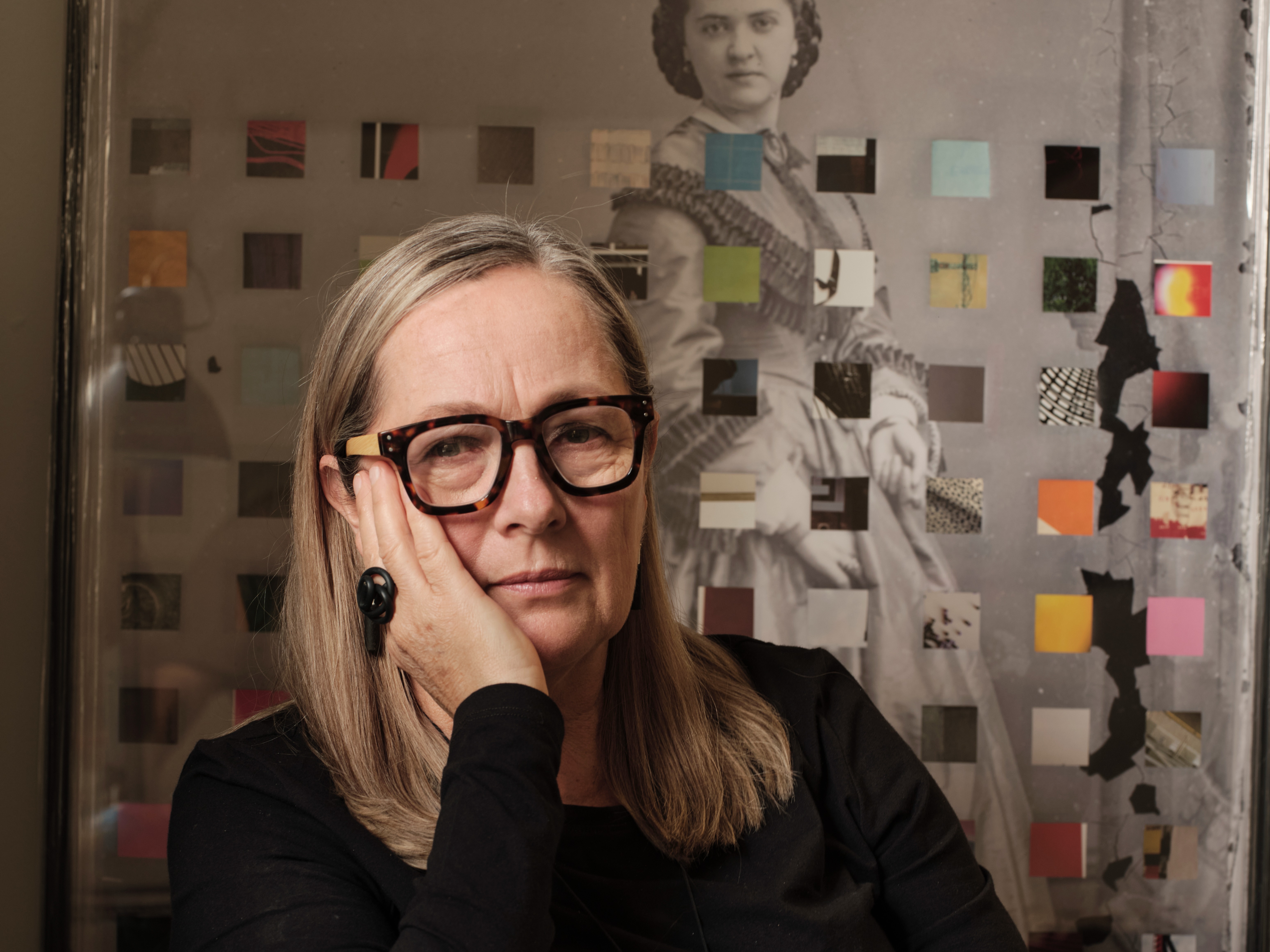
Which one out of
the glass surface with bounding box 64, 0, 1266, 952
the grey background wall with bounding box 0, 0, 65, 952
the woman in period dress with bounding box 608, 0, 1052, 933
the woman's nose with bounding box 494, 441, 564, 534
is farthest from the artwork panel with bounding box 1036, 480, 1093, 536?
the grey background wall with bounding box 0, 0, 65, 952

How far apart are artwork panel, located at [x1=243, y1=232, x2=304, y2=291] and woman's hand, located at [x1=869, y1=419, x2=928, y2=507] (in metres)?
1.12

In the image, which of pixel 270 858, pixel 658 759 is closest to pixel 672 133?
pixel 658 759

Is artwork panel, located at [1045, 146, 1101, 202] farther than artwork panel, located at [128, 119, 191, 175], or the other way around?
artwork panel, located at [1045, 146, 1101, 202]

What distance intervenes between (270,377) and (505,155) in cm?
59

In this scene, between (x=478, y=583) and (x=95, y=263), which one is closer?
(x=478, y=583)

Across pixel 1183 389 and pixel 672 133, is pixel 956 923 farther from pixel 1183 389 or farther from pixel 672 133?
pixel 672 133

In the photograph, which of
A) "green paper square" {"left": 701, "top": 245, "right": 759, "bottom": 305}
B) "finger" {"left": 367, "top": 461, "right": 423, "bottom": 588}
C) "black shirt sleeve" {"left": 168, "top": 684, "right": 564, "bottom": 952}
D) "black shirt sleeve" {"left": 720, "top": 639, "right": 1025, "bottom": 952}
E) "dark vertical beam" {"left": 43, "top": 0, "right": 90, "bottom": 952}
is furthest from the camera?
"green paper square" {"left": 701, "top": 245, "right": 759, "bottom": 305}

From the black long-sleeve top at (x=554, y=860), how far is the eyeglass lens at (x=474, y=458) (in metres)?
0.24

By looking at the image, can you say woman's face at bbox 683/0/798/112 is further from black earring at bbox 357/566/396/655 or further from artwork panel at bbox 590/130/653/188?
black earring at bbox 357/566/396/655

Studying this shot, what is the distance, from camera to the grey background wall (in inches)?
58.0

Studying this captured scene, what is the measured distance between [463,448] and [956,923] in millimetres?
869

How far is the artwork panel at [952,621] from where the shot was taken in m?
1.75

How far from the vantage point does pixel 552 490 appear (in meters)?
1.06

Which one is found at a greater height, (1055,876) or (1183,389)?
(1183,389)
